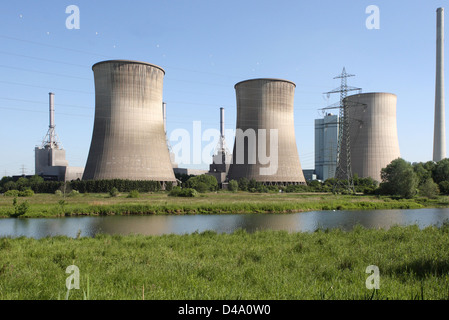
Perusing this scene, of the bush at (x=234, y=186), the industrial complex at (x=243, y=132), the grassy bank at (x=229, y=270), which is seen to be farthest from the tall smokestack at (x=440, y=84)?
the grassy bank at (x=229, y=270)

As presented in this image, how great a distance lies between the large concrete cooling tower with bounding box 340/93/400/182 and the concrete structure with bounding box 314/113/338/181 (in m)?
31.4

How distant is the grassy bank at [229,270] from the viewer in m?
3.77

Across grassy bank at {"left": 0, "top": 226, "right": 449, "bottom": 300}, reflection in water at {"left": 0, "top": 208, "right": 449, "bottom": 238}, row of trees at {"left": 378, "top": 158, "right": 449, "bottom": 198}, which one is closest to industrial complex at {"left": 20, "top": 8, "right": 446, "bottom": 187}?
row of trees at {"left": 378, "top": 158, "right": 449, "bottom": 198}

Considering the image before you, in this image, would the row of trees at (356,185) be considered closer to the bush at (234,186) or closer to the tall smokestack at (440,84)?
the bush at (234,186)

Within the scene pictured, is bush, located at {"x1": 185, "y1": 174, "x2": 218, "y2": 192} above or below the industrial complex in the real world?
below

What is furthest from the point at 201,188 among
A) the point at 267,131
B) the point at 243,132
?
the point at 267,131

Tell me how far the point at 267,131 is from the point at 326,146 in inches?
1775

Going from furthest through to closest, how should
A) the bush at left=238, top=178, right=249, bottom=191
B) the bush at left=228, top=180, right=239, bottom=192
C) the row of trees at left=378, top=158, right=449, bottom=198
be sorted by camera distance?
the bush at left=238, top=178, right=249, bottom=191
the bush at left=228, top=180, right=239, bottom=192
the row of trees at left=378, top=158, right=449, bottom=198

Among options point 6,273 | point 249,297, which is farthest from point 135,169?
point 249,297

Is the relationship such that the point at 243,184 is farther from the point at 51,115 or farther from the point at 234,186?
the point at 51,115

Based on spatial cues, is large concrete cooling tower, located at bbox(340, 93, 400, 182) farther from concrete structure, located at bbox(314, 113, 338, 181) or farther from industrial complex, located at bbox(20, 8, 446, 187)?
concrete structure, located at bbox(314, 113, 338, 181)

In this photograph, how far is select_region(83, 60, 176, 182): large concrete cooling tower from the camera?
2875 cm

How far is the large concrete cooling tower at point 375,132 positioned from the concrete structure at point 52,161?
3574cm

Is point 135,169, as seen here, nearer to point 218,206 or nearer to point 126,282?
point 218,206
